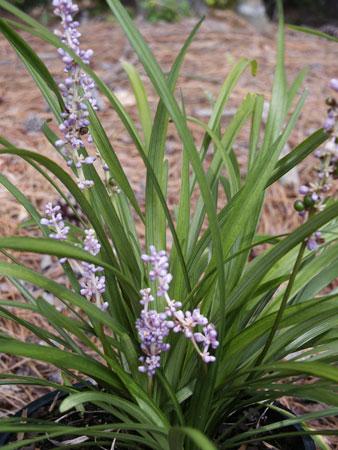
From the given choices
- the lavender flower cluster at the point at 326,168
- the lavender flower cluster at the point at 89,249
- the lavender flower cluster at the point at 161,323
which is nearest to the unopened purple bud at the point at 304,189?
the lavender flower cluster at the point at 326,168

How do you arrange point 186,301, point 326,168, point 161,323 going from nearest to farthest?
point 326,168, point 161,323, point 186,301

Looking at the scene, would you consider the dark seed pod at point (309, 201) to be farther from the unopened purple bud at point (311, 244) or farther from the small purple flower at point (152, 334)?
the small purple flower at point (152, 334)

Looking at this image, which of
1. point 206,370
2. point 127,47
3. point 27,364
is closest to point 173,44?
point 127,47

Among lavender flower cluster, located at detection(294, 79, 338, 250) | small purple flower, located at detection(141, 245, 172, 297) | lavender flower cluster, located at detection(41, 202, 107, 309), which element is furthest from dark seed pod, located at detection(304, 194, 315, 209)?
lavender flower cluster, located at detection(41, 202, 107, 309)

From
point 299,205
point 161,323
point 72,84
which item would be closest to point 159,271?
point 161,323

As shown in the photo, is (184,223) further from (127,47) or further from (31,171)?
(127,47)

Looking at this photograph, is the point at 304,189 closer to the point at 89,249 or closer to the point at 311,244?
the point at 311,244

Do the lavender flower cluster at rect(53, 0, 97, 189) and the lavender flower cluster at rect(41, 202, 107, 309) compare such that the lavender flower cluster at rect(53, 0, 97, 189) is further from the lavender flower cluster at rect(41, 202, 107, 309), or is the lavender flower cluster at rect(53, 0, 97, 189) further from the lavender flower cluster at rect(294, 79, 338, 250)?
the lavender flower cluster at rect(294, 79, 338, 250)
